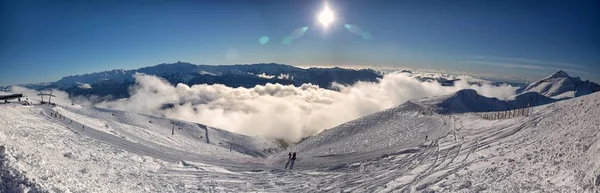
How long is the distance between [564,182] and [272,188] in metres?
19.8

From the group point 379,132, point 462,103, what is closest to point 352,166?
point 379,132

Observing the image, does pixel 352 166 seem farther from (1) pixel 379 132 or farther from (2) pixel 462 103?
(2) pixel 462 103

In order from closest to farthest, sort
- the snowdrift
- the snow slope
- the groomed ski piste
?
the groomed ski piste, the snowdrift, the snow slope

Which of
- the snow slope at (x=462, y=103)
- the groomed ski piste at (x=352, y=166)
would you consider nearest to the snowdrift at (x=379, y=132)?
the snow slope at (x=462, y=103)

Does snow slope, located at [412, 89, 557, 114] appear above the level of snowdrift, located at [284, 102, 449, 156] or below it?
above

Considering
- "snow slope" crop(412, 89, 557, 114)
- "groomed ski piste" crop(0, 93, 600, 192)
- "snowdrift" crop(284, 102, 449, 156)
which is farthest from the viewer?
"snow slope" crop(412, 89, 557, 114)

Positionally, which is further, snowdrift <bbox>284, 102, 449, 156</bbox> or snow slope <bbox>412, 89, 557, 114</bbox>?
snow slope <bbox>412, 89, 557, 114</bbox>

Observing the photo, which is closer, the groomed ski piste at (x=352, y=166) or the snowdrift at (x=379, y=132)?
the groomed ski piste at (x=352, y=166)

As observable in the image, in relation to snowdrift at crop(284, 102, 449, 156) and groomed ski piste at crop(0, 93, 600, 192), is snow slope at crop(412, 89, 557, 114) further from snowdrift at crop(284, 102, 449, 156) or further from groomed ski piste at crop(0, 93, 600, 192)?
groomed ski piste at crop(0, 93, 600, 192)

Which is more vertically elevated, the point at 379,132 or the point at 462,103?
the point at 462,103

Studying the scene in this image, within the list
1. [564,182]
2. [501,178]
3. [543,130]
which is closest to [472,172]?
[501,178]

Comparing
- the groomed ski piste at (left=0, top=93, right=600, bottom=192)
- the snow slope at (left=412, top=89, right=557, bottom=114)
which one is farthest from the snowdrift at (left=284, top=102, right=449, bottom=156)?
the groomed ski piste at (left=0, top=93, right=600, bottom=192)

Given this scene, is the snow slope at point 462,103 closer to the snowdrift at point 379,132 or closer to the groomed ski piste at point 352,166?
the snowdrift at point 379,132

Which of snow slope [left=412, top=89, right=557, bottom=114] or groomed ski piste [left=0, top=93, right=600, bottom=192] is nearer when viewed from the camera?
groomed ski piste [left=0, top=93, right=600, bottom=192]
